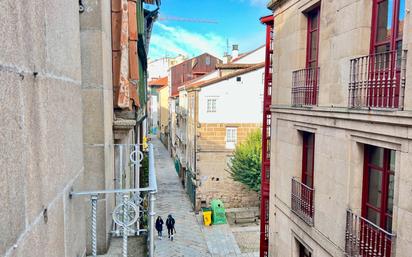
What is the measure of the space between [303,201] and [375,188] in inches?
98.8

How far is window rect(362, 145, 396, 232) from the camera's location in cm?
574

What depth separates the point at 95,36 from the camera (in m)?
5.16

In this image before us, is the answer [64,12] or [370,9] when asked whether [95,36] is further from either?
[370,9]

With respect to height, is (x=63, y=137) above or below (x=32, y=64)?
below

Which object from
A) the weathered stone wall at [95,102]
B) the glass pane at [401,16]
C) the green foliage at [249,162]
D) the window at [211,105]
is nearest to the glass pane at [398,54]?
the glass pane at [401,16]

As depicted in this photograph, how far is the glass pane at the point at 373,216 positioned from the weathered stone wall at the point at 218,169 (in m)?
17.7

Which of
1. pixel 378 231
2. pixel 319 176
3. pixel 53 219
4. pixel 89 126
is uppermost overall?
pixel 89 126

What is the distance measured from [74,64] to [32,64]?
1.37 metres

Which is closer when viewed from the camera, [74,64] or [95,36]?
[74,64]

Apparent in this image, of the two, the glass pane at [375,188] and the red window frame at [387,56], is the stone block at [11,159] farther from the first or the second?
the glass pane at [375,188]

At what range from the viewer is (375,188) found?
6.12m

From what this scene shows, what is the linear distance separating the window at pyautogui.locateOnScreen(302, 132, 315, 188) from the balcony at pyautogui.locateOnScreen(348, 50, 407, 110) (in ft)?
7.91

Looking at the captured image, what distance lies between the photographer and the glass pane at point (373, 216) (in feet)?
19.9

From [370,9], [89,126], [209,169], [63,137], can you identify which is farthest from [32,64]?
[209,169]
